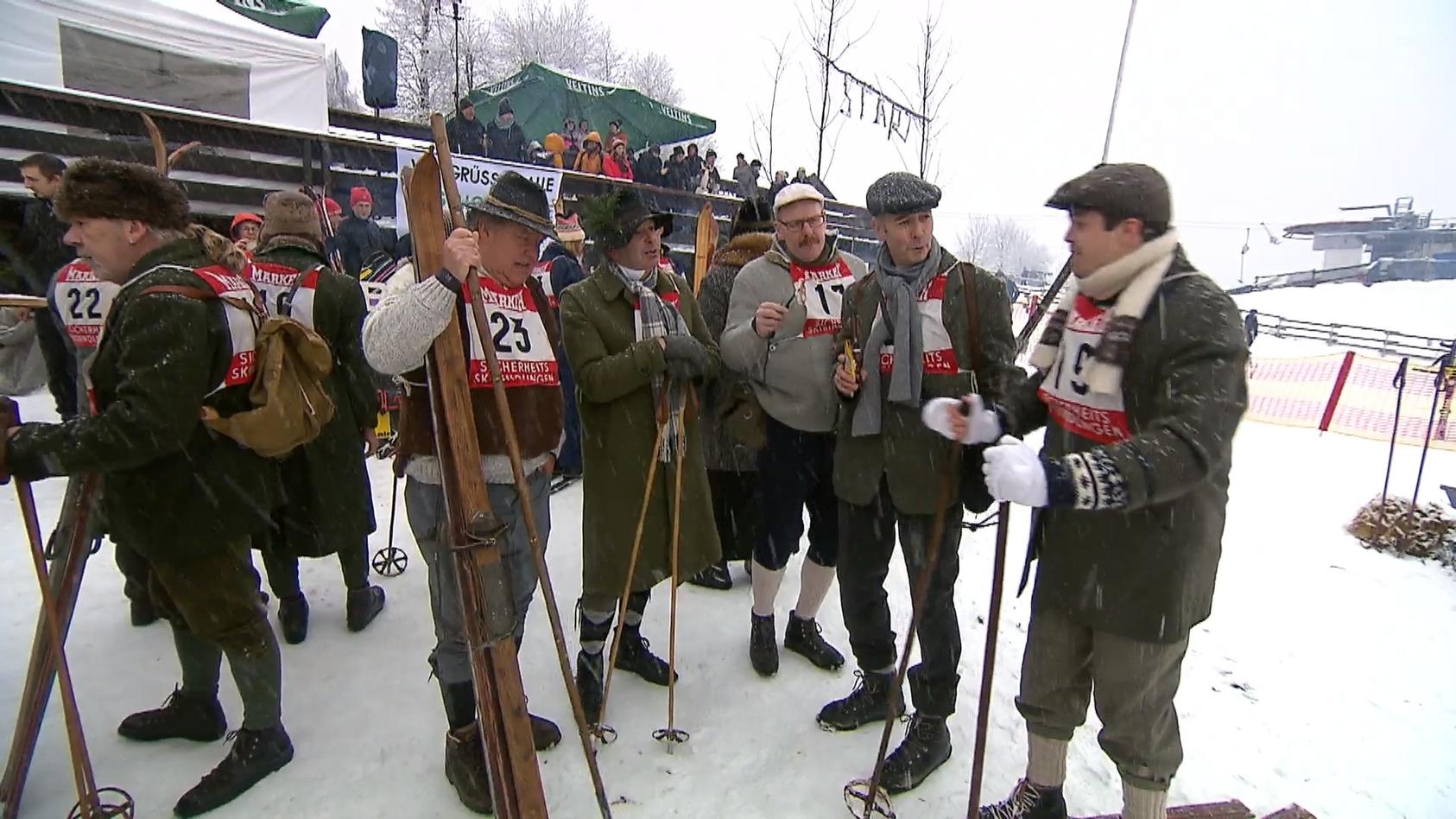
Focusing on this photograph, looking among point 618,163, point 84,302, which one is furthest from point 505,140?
point 84,302

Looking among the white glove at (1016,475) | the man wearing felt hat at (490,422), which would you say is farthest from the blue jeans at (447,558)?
the white glove at (1016,475)

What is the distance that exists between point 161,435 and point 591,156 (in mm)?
10940

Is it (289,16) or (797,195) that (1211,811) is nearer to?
(797,195)

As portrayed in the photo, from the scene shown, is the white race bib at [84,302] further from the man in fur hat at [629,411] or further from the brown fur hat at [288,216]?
the man in fur hat at [629,411]

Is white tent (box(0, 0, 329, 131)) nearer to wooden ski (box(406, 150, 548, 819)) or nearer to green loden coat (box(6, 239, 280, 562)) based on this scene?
green loden coat (box(6, 239, 280, 562))

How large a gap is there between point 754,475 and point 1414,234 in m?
67.7

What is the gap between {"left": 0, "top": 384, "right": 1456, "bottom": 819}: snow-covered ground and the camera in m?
2.70

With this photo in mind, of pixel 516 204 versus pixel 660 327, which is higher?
pixel 516 204

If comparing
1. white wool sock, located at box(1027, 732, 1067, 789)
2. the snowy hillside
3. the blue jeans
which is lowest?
white wool sock, located at box(1027, 732, 1067, 789)

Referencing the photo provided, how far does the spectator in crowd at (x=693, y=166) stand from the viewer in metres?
13.9

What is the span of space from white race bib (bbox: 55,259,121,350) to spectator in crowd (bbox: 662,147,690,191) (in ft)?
35.7

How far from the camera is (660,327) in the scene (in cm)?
296

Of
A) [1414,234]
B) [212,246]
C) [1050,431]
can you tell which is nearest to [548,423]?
[212,246]

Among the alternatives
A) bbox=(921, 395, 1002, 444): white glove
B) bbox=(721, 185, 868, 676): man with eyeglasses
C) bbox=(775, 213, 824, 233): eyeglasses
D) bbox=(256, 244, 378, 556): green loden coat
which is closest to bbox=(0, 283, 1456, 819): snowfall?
bbox=(721, 185, 868, 676): man with eyeglasses
